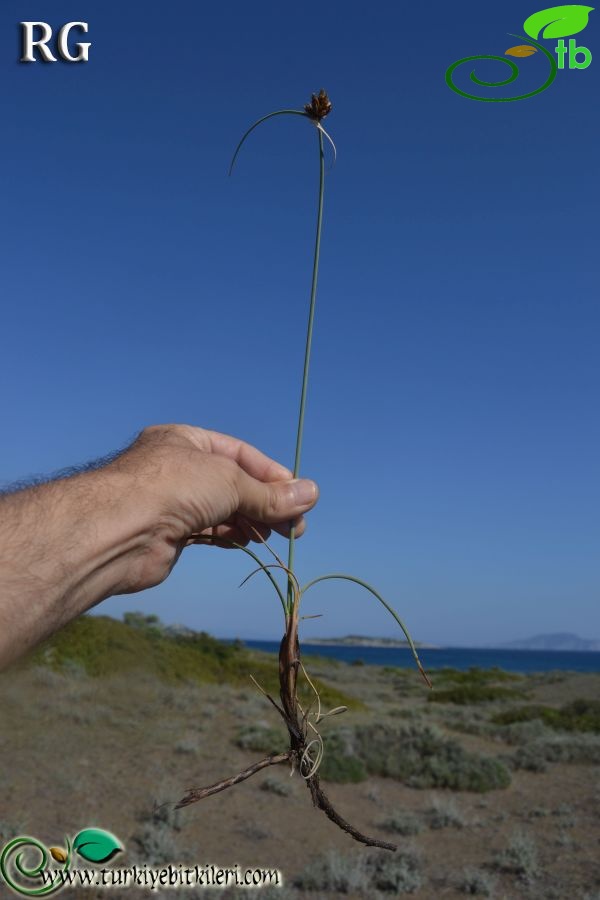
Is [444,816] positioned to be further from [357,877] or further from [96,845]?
[96,845]

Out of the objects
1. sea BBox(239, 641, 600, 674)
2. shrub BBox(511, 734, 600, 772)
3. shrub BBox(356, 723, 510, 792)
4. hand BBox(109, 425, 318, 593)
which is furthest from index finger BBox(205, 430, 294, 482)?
sea BBox(239, 641, 600, 674)

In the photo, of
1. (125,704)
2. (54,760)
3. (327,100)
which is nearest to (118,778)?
(54,760)

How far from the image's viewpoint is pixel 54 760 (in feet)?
32.5

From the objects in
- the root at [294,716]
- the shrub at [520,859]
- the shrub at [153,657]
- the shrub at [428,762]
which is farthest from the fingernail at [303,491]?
the shrub at [153,657]

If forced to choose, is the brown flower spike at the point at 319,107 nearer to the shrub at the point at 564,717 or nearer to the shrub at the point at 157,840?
the shrub at the point at 157,840

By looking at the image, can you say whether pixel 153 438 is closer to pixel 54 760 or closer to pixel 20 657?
pixel 20 657

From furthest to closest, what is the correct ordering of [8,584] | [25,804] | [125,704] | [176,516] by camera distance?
[125,704]
[25,804]
[176,516]
[8,584]

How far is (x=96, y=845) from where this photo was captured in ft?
24.0

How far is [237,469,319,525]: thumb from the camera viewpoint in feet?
8.05

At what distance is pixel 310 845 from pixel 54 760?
3.88 metres

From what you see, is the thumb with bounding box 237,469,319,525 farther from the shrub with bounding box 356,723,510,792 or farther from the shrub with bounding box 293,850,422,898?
the shrub with bounding box 356,723,510,792

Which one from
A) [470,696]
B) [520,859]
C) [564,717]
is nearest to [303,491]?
[520,859]

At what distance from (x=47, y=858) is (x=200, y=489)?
5633 mm

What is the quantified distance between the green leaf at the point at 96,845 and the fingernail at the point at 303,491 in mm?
5824
